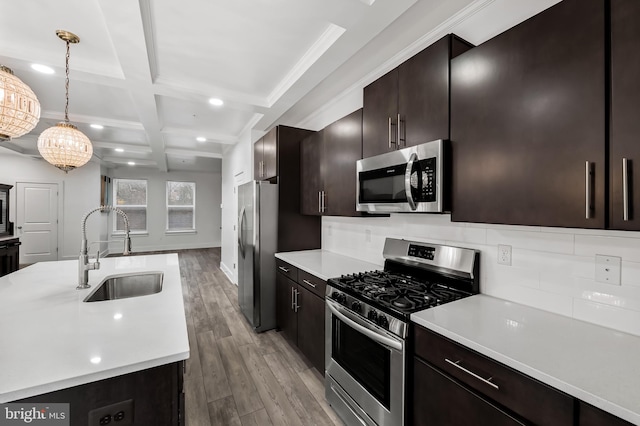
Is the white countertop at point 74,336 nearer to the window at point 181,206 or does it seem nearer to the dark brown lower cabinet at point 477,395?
the dark brown lower cabinet at point 477,395

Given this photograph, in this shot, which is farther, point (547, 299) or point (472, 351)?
point (547, 299)

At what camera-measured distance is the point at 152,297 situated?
1.66 m

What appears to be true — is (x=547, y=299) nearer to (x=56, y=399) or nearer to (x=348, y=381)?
(x=348, y=381)

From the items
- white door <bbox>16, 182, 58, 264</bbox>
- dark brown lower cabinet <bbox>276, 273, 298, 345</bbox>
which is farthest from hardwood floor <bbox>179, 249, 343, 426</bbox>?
white door <bbox>16, 182, 58, 264</bbox>

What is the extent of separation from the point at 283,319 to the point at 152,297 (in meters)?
1.64

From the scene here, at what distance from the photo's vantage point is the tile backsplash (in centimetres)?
116

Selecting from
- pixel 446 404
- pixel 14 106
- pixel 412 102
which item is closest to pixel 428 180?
pixel 412 102

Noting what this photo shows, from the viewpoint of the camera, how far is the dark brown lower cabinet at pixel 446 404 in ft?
3.47

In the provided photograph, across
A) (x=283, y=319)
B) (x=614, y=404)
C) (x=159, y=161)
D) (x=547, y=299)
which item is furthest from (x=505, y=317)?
(x=159, y=161)

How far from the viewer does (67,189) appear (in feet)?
21.9

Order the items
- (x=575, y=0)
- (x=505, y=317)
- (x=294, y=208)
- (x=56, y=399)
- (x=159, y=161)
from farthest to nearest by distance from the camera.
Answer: (x=159, y=161)
(x=294, y=208)
(x=505, y=317)
(x=575, y=0)
(x=56, y=399)

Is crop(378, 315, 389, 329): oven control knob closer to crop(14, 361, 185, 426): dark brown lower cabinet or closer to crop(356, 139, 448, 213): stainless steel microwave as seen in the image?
crop(356, 139, 448, 213): stainless steel microwave

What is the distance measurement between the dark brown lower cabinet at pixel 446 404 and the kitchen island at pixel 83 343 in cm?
110

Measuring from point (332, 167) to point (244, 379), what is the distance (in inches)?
79.7
